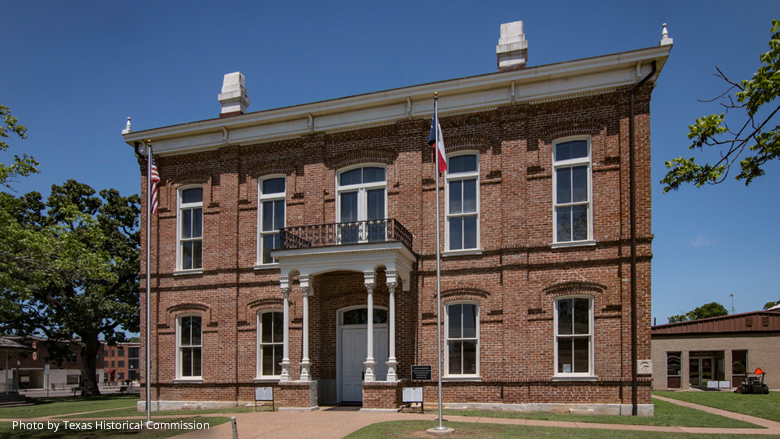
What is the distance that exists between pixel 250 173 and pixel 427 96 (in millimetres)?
6765

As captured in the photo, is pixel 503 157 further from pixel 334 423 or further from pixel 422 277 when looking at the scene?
pixel 334 423

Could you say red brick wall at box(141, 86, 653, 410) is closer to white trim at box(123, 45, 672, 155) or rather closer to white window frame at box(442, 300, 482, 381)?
white window frame at box(442, 300, 482, 381)

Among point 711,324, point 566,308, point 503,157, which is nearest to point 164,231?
point 503,157

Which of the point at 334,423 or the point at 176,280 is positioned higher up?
the point at 176,280

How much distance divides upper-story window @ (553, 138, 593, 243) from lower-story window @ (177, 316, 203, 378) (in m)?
12.6

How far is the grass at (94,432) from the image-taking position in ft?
42.8

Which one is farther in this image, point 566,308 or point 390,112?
point 390,112

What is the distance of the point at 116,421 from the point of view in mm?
16078

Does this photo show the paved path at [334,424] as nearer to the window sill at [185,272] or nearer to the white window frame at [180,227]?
the window sill at [185,272]

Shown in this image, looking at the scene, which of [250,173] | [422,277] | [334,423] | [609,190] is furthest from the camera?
[250,173]

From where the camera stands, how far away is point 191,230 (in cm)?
2080

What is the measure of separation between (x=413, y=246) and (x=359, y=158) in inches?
135

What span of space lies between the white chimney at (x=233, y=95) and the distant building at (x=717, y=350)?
23821 millimetres

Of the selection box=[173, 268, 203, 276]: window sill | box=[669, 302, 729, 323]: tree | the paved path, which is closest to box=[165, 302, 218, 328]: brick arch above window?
box=[173, 268, 203, 276]: window sill
